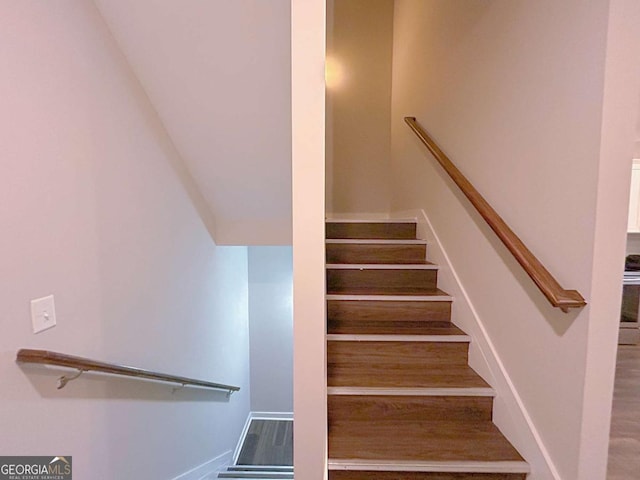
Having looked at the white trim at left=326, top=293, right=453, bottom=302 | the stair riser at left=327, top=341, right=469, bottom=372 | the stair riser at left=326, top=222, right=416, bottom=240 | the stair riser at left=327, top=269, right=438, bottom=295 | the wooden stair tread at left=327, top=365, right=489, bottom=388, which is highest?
the stair riser at left=326, top=222, right=416, bottom=240

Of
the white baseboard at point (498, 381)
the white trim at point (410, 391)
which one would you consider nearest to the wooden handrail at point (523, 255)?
the white baseboard at point (498, 381)

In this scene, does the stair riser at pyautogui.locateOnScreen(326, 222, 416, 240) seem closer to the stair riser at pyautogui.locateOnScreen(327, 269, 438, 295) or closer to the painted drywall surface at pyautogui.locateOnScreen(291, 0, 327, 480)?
the stair riser at pyautogui.locateOnScreen(327, 269, 438, 295)

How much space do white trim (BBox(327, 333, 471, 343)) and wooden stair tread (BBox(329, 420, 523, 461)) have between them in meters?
0.42

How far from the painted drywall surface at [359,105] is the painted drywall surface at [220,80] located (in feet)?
4.61

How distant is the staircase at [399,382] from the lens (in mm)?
1477

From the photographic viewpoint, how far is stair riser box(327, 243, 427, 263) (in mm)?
2656

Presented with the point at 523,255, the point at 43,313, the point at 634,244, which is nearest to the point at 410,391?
the point at 523,255

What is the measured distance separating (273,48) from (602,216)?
66.0 inches

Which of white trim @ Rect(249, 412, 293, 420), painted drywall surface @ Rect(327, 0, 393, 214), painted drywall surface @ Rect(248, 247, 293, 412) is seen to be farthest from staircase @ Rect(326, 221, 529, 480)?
white trim @ Rect(249, 412, 293, 420)

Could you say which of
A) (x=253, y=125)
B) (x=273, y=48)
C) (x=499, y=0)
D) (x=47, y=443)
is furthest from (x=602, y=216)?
(x=47, y=443)

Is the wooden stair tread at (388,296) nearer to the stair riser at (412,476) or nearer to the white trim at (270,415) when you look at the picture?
the stair riser at (412,476)

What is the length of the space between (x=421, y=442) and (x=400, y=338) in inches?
21.2

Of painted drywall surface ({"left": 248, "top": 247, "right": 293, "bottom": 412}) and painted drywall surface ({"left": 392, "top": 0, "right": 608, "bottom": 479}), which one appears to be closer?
painted drywall surface ({"left": 392, "top": 0, "right": 608, "bottom": 479})

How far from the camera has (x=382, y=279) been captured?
8.18 ft
